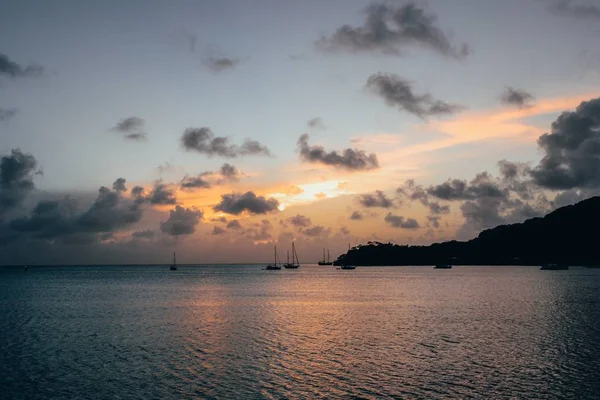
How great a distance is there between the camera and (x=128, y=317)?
89.4m

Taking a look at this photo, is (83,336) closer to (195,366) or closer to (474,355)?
(195,366)

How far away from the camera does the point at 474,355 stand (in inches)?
2069

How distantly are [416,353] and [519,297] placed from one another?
84566 millimetres

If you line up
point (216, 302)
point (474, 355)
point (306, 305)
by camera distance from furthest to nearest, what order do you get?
point (216, 302) → point (306, 305) → point (474, 355)

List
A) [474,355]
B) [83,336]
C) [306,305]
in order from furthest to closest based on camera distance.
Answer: [306,305], [83,336], [474,355]

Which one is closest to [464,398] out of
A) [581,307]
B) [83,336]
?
[83,336]

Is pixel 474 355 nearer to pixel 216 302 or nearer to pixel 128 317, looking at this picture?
pixel 128 317

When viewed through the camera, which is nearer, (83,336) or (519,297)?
(83,336)

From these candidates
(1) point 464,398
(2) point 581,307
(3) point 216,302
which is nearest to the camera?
(1) point 464,398

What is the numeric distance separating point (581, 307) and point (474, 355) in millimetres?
59968

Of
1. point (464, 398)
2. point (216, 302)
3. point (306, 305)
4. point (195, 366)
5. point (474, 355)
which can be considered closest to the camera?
point (464, 398)

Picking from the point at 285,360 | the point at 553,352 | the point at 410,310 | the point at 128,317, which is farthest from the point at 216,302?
the point at 553,352

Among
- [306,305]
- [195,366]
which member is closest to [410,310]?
[306,305]

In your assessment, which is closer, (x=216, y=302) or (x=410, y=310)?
(x=410, y=310)
